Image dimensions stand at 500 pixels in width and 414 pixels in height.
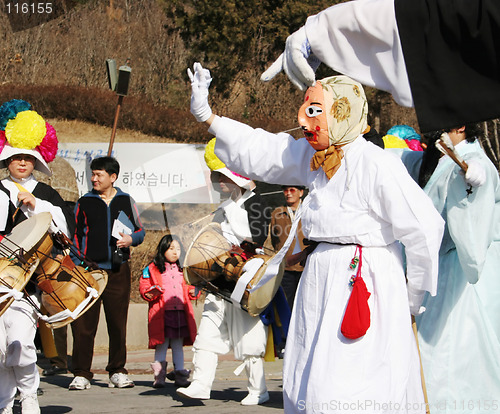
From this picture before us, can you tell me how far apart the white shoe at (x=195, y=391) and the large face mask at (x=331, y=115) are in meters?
3.10

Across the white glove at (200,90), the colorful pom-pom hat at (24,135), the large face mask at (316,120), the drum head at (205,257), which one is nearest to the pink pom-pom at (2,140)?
the colorful pom-pom hat at (24,135)

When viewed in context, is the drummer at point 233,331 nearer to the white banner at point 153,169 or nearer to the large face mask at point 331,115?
the large face mask at point 331,115

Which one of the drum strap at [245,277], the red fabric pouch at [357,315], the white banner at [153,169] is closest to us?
the red fabric pouch at [357,315]

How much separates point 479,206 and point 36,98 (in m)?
18.0

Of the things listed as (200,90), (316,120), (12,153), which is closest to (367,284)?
(316,120)

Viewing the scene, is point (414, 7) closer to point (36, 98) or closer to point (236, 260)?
point (236, 260)

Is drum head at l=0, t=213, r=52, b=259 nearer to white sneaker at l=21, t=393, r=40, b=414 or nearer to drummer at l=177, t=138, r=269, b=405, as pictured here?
white sneaker at l=21, t=393, r=40, b=414

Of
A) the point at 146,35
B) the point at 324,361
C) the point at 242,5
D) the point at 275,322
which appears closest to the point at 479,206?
the point at 324,361

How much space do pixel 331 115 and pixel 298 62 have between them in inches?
24.6

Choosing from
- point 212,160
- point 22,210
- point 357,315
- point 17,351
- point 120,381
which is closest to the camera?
point 357,315

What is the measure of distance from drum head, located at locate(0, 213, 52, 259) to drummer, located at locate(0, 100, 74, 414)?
0.18 meters

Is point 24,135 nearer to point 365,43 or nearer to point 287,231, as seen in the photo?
point 287,231

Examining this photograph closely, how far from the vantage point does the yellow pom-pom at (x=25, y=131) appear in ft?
20.3

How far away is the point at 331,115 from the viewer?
13.2 ft
